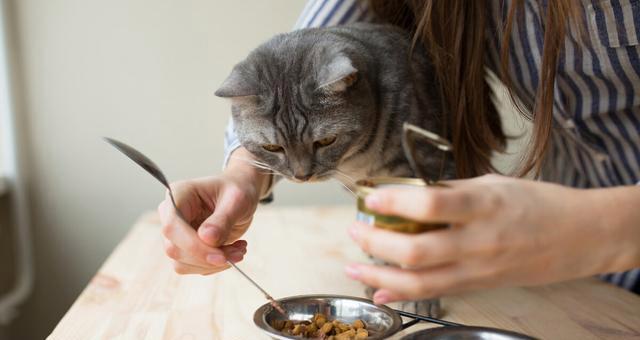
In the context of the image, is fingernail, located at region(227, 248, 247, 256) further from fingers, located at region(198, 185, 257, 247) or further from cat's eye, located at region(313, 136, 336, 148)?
cat's eye, located at region(313, 136, 336, 148)

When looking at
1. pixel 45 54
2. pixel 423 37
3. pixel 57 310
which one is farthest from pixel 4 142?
pixel 423 37

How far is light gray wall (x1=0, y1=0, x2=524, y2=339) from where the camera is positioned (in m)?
2.29

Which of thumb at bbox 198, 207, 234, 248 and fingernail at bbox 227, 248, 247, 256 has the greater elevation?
thumb at bbox 198, 207, 234, 248

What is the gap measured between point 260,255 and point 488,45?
670 mm

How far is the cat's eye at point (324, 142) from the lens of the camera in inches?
49.9

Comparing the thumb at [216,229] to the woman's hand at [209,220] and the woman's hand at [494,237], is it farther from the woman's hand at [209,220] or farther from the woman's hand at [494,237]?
the woman's hand at [494,237]

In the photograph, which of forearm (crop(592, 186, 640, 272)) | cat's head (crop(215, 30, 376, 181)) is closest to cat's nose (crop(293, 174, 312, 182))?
cat's head (crop(215, 30, 376, 181))

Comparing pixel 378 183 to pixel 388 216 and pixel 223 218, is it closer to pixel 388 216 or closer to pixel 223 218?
pixel 388 216

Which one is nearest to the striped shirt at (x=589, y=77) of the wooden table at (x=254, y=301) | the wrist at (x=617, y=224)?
the wooden table at (x=254, y=301)

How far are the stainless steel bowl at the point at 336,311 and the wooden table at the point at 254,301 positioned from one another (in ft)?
0.25

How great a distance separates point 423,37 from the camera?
1244 mm

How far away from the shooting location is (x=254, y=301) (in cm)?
111

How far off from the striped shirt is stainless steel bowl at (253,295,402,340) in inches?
21.3

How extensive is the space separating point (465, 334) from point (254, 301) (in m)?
0.46
